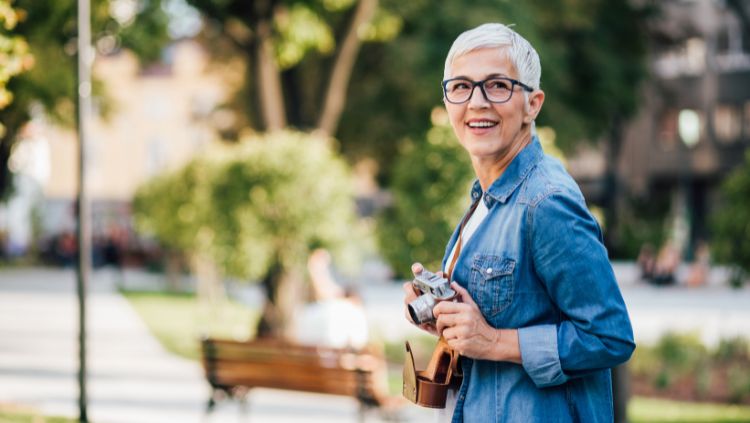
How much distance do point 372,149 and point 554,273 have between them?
28.0 m

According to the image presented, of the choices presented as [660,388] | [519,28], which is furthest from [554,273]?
[519,28]

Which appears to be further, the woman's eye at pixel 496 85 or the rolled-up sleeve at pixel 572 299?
the woman's eye at pixel 496 85

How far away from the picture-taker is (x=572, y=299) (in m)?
2.49

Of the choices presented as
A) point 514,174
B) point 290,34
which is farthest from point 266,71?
point 514,174

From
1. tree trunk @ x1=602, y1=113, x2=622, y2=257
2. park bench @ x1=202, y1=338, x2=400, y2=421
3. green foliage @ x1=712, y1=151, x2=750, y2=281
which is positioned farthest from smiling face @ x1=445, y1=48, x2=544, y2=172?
tree trunk @ x1=602, y1=113, x2=622, y2=257

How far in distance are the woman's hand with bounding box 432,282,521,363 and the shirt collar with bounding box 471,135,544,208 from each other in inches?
11.4

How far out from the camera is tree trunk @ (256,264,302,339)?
15227 millimetres

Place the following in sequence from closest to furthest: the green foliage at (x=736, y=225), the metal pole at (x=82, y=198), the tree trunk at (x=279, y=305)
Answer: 1. the metal pole at (x=82, y=198)
2. the green foliage at (x=736, y=225)
3. the tree trunk at (x=279, y=305)

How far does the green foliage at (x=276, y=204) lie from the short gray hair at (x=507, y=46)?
35.9ft

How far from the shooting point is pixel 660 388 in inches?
568

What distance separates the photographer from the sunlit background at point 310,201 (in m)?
12.1

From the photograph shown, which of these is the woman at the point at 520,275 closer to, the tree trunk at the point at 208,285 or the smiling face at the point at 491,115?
the smiling face at the point at 491,115

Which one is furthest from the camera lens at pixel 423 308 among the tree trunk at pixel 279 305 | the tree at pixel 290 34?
the tree trunk at pixel 279 305

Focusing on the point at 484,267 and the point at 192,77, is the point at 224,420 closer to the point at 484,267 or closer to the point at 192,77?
the point at 484,267
